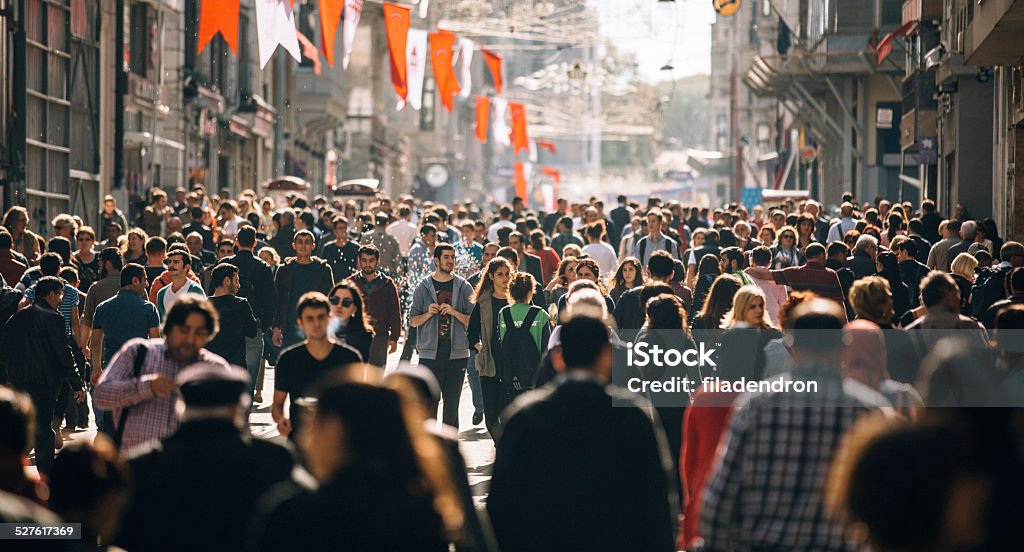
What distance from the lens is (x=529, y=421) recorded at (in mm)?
5531

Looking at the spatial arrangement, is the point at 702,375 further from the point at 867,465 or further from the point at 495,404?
the point at 867,465

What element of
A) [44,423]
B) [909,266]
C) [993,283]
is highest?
[909,266]

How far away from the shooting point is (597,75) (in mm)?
118062

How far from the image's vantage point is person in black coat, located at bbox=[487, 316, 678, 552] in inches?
216

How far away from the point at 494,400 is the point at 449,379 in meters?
0.63

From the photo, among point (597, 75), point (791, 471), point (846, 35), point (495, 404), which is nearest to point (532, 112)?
point (597, 75)

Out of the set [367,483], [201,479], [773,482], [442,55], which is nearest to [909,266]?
[773,482]

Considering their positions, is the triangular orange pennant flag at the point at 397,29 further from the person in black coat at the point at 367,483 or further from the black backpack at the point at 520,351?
the person in black coat at the point at 367,483

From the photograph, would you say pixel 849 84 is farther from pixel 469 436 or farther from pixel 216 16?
pixel 469 436

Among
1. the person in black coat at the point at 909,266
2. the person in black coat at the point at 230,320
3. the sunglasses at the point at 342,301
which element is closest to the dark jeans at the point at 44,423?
the person in black coat at the point at 230,320

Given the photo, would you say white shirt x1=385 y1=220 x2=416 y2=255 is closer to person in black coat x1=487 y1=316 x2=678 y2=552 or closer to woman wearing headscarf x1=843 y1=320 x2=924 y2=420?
woman wearing headscarf x1=843 y1=320 x2=924 y2=420

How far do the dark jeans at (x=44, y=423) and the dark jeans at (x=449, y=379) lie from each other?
285cm

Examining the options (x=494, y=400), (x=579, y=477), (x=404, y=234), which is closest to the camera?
(x=579, y=477)

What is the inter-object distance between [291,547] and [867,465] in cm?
166
